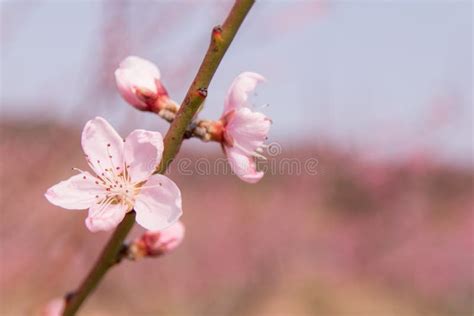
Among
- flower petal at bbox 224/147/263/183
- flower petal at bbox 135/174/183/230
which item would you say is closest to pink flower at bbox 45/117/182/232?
flower petal at bbox 135/174/183/230

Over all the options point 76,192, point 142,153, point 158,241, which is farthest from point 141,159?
point 158,241

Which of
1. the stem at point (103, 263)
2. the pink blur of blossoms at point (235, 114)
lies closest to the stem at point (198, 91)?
the stem at point (103, 263)

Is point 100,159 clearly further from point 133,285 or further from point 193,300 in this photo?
point 193,300

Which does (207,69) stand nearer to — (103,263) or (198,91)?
(198,91)

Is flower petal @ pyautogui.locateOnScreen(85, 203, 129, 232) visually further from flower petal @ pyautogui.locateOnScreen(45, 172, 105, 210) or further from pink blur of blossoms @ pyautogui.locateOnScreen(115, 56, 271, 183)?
pink blur of blossoms @ pyautogui.locateOnScreen(115, 56, 271, 183)

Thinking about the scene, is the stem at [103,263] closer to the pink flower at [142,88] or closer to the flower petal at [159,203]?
the flower petal at [159,203]

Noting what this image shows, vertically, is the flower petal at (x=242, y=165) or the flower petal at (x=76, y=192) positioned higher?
the flower petal at (x=242, y=165)

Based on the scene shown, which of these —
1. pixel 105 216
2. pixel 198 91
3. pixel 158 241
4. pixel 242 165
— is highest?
pixel 198 91
